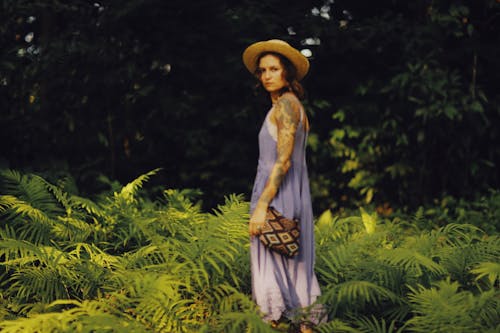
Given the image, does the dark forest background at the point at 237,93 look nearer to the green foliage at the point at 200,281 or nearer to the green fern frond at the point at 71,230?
the green fern frond at the point at 71,230

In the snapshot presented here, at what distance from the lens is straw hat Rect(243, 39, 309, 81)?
3924 mm

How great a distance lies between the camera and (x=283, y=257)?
3969 millimetres

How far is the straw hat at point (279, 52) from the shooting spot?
3.92 m

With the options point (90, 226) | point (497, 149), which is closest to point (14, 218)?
point (90, 226)

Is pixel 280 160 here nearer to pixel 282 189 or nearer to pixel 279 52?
pixel 282 189

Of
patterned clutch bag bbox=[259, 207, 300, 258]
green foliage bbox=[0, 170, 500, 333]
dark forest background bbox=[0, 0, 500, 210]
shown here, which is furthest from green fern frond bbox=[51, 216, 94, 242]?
patterned clutch bag bbox=[259, 207, 300, 258]

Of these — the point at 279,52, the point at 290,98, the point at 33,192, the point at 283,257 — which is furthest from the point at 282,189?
the point at 33,192

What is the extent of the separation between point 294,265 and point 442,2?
4.43 m

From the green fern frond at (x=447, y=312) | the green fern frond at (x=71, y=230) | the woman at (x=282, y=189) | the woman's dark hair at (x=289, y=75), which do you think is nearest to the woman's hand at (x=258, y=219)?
the woman at (x=282, y=189)

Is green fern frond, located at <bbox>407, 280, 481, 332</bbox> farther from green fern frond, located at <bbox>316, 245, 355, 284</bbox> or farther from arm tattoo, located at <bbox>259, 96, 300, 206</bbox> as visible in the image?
arm tattoo, located at <bbox>259, 96, 300, 206</bbox>

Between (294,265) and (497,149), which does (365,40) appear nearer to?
(497,149)

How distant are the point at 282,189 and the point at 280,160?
22cm

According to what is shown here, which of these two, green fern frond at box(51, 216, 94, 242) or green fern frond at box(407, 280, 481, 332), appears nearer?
green fern frond at box(407, 280, 481, 332)

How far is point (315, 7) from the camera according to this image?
7.81m
